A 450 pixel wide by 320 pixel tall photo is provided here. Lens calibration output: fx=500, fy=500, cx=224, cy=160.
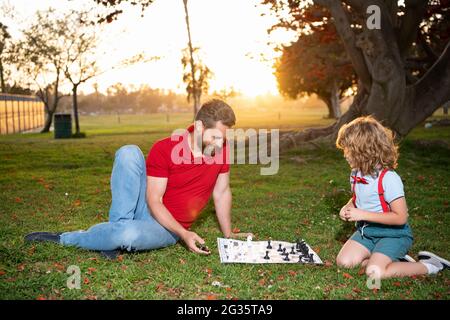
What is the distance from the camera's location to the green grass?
460 cm

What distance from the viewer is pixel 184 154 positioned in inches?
226

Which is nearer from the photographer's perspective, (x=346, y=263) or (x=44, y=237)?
(x=346, y=263)

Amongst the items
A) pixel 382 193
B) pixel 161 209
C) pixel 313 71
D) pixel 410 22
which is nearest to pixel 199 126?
pixel 161 209

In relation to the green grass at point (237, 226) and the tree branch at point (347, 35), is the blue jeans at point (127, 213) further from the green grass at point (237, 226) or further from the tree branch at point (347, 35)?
the tree branch at point (347, 35)

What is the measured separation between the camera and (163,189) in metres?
5.59

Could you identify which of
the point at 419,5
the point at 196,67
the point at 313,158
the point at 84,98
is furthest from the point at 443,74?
the point at 84,98

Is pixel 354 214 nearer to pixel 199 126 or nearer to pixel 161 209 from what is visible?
pixel 199 126

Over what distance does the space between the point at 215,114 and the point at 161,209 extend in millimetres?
1197

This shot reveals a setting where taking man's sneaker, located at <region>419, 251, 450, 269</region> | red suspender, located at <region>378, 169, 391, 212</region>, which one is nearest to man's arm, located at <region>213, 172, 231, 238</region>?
red suspender, located at <region>378, 169, 391, 212</region>

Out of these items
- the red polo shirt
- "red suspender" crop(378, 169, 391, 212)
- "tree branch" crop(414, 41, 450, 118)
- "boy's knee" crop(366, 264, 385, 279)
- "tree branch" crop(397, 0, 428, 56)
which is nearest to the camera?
"boy's knee" crop(366, 264, 385, 279)

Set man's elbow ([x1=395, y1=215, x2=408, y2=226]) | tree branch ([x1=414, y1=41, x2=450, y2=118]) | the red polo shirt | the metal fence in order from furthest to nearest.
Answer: the metal fence
tree branch ([x1=414, y1=41, x2=450, y2=118])
the red polo shirt
man's elbow ([x1=395, y1=215, x2=408, y2=226])

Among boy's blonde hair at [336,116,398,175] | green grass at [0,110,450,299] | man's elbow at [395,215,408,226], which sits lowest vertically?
green grass at [0,110,450,299]

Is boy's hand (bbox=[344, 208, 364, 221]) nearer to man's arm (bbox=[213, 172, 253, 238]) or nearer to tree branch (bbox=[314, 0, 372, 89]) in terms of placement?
man's arm (bbox=[213, 172, 253, 238])

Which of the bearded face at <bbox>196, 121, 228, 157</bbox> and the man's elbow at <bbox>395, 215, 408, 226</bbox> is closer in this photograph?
the man's elbow at <bbox>395, 215, 408, 226</bbox>
